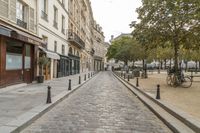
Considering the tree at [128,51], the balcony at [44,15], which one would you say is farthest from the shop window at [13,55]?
the tree at [128,51]

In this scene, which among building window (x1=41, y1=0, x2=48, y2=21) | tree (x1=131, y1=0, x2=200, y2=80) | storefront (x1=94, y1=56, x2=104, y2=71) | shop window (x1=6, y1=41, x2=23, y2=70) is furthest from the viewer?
storefront (x1=94, y1=56, x2=104, y2=71)

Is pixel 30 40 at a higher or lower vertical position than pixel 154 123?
higher

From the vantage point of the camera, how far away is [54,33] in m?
28.9

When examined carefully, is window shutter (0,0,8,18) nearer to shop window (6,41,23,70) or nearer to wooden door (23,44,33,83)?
shop window (6,41,23,70)

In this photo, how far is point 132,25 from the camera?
23250 millimetres

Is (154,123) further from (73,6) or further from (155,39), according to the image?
(73,6)

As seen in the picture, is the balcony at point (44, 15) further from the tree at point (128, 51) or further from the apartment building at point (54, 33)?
the tree at point (128, 51)

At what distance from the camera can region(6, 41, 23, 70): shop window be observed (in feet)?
53.6

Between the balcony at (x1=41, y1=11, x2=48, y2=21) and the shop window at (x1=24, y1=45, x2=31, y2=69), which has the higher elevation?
the balcony at (x1=41, y1=11, x2=48, y2=21)

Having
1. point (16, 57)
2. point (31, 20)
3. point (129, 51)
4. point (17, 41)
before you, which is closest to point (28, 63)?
point (16, 57)

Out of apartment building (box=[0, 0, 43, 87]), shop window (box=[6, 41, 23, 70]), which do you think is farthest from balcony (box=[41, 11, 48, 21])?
shop window (box=[6, 41, 23, 70])

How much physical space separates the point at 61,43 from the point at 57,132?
2648 centimetres

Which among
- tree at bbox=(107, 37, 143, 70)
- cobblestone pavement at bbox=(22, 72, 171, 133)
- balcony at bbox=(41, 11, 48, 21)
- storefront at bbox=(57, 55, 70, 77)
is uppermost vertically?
balcony at bbox=(41, 11, 48, 21)

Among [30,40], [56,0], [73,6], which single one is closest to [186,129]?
[30,40]
